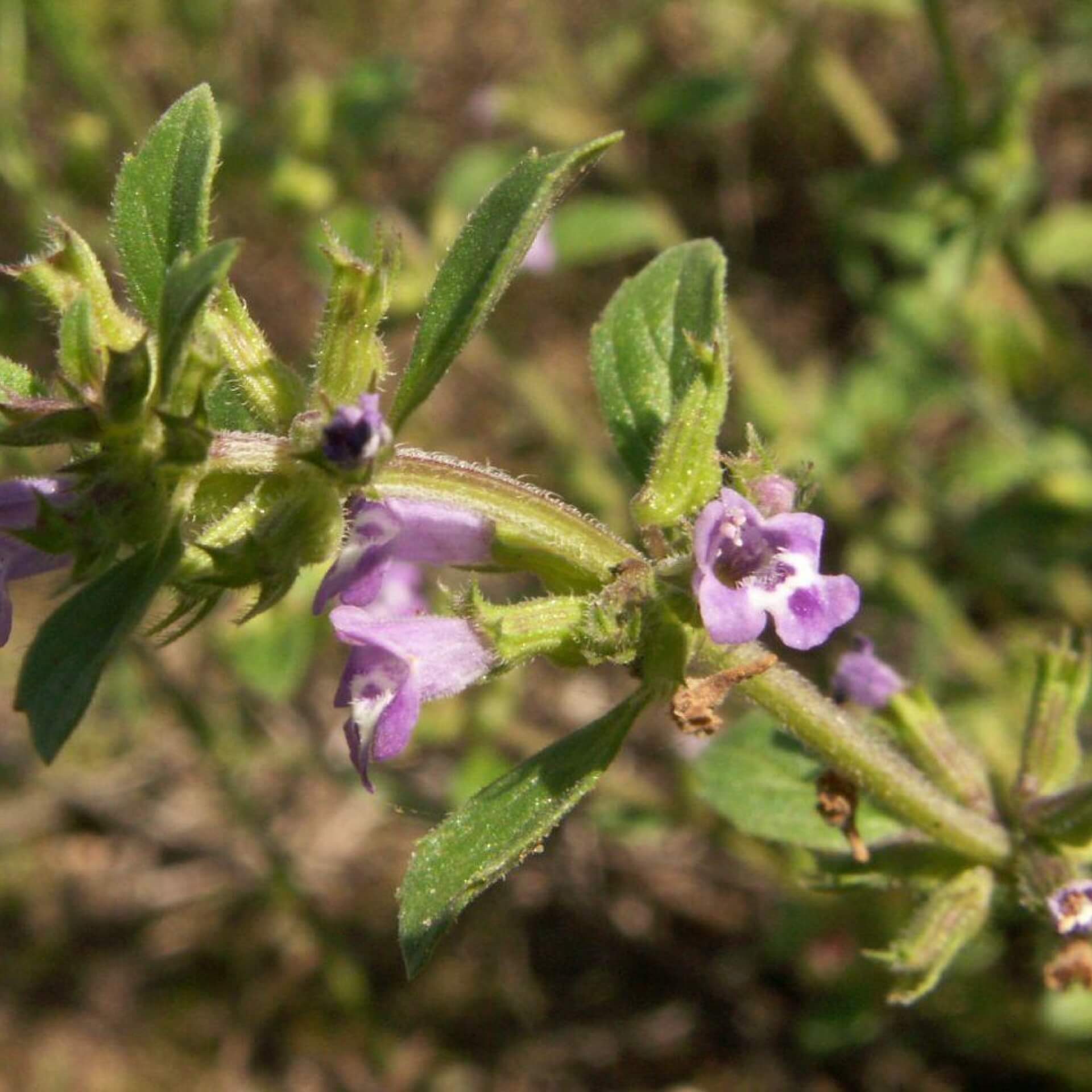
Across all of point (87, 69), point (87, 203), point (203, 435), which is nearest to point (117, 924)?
point (87, 203)

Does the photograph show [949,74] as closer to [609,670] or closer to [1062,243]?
[1062,243]

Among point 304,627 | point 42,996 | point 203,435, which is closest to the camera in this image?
point 203,435

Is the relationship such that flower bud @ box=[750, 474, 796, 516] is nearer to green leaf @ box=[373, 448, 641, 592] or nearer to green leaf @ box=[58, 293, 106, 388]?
green leaf @ box=[373, 448, 641, 592]

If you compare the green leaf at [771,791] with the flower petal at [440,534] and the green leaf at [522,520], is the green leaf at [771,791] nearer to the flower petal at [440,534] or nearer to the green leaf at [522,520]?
the green leaf at [522,520]

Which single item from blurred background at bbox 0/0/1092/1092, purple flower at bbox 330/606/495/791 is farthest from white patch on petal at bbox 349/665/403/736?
blurred background at bbox 0/0/1092/1092

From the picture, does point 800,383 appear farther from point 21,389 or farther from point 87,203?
point 21,389

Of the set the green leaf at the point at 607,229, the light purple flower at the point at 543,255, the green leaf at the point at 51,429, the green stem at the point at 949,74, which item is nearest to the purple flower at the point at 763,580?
the green leaf at the point at 51,429

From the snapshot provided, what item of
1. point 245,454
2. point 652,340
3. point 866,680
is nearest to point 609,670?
point 866,680
